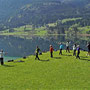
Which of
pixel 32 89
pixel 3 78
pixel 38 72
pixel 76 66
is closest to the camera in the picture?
pixel 32 89

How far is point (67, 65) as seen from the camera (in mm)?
37688

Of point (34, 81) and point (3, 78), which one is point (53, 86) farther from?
point (3, 78)

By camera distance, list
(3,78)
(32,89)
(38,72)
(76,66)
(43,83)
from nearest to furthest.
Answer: (32,89), (43,83), (3,78), (38,72), (76,66)

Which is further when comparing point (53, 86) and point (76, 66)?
point (76, 66)

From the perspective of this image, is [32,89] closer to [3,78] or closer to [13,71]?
[3,78]

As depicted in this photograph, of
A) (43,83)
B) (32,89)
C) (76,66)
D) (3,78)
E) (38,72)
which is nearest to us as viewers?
(32,89)

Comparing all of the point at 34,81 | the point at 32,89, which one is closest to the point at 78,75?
the point at 34,81

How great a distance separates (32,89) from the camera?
23281mm

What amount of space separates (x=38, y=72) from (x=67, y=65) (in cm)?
782

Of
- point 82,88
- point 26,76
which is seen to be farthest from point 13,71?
point 82,88

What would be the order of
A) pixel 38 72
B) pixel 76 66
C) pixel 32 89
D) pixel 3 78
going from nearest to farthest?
pixel 32 89
pixel 3 78
pixel 38 72
pixel 76 66

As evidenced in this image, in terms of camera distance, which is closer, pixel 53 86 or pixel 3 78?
pixel 53 86

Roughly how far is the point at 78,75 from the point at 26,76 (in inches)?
308

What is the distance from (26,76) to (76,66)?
11.2m
